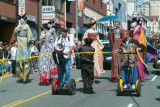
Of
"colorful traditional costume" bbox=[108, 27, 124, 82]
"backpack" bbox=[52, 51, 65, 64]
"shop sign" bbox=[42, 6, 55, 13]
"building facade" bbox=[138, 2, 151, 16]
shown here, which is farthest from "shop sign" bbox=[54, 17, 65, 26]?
"building facade" bbox=[138, 2, 151, 16]

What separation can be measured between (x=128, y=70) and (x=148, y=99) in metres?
1.08

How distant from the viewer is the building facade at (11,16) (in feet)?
74.7

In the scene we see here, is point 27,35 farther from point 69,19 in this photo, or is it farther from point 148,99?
point 69,19

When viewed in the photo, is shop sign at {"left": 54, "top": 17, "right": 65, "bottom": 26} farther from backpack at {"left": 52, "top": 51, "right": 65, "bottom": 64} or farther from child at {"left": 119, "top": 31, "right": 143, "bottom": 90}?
child at {"left": 119, "top": 31, "right": 143, "bottom": 90}

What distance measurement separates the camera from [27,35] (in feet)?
43.3

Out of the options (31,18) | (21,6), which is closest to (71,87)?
(21,6)

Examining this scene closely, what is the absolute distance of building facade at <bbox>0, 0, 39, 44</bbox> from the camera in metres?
22.8

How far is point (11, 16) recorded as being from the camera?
23750mm

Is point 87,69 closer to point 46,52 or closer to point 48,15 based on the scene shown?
point 46,52

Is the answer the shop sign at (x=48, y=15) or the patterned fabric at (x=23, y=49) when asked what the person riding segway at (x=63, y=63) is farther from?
the shop sign at (x=48, y=15)

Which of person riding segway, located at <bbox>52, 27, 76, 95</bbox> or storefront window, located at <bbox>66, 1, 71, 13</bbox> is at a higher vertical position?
storefront window, located at <bbox>66, 1, 71, 13</bbox>

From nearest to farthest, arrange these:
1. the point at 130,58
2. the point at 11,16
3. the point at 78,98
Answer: the point at 78,98 < the point at 130,58 < the point at 11,16

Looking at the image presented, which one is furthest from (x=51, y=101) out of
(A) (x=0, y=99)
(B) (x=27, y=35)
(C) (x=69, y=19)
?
(C) (x=69, y=19)

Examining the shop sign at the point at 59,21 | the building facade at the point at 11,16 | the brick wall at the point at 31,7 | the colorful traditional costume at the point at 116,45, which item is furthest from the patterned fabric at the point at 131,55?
the shop sign at the point at 59,21
